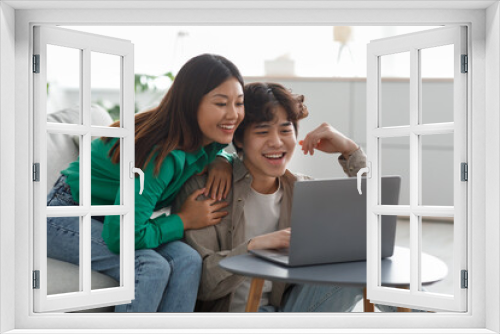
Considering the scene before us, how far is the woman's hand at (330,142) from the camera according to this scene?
331 centimetres

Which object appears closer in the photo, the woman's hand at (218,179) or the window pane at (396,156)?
the woman's hand at (218,179)

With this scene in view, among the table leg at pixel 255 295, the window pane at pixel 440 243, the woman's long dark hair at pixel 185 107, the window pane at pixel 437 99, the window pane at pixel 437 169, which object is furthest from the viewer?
the window pane at pixel 437 99

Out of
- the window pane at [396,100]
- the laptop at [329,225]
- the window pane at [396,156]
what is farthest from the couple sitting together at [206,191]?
the window pane at [396,100]

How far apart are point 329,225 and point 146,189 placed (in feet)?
3.03

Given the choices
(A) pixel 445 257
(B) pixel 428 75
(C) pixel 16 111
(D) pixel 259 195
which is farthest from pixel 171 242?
(B) pixel 428 75

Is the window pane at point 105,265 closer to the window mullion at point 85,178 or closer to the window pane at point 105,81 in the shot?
the window mullion at point 85,178

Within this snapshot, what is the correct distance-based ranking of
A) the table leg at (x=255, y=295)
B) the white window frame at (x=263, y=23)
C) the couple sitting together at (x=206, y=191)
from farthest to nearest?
the table leg at (x=255, y=295)
the couple sitting together at (x=206, y=191)
the white window frame at (x=263, y=23)

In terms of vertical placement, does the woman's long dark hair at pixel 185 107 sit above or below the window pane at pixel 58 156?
above

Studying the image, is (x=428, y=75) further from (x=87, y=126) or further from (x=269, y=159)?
(x=87, y=126)

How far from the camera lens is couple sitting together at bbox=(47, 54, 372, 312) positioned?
2.77m

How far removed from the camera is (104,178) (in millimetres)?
2846

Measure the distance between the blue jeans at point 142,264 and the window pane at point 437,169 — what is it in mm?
2603

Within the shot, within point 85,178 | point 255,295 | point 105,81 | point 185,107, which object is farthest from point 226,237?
point 105,81

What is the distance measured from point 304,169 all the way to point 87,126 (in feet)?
5.28
